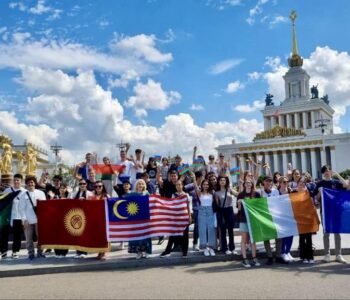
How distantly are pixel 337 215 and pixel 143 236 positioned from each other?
4440 millimetres

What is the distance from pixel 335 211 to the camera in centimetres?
880

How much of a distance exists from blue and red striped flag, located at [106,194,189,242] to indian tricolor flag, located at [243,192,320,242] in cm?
156

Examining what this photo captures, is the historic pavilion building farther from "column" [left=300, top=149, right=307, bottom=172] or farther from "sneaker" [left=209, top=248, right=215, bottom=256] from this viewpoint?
"sneaker" [left=209, top=248, right=215, bottom=256]

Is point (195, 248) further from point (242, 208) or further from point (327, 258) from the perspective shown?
point (327, 258)

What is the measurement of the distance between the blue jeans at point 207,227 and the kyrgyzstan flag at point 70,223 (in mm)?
2254

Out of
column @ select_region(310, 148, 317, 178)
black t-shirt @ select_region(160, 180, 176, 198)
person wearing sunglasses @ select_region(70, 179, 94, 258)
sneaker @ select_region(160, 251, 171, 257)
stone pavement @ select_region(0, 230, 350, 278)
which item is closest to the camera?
stone pavement @ select_region(0, 230, 350, 278)

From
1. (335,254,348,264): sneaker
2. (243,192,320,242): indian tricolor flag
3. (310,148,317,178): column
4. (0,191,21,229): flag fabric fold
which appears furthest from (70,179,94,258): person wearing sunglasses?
(310,148,317,178): column

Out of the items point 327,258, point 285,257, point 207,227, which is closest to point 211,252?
point 207,227

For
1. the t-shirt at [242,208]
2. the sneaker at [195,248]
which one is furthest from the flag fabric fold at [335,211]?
the sneaker at [195,248]

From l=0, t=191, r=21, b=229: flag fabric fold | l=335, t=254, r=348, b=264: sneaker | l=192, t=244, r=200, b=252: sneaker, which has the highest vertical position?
l=0, t=191, r=21, b=229: flag fabric fold

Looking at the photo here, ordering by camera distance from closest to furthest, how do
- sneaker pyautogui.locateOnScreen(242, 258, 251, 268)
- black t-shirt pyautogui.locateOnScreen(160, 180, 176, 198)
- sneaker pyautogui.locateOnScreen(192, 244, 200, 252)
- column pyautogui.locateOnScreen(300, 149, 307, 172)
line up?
sneaker pyautogui.locateOnScreen(242, 258, 251, 268)
sneaker pyautogui.locateOnScreen(192, 244, 200, 252)
black t-shirt pyautogui.locateOnScreen(160, 180, 176, 198)
column pyautogui.locateOnScreen(300, 149, 307, 172)

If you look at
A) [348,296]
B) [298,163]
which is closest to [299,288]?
[348,296]

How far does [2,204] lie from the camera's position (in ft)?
29.5

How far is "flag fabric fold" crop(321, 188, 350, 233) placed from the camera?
8.65 m
